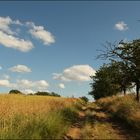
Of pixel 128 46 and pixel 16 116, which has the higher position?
pixel 128 46

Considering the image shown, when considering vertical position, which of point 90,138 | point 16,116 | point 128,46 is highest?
point 128,46

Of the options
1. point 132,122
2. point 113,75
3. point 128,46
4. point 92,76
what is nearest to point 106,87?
point 92,76

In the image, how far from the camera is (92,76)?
2945 inches

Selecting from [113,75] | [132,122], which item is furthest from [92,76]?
[132,122]

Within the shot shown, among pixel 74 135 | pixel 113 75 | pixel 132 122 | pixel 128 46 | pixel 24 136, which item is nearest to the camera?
pixel 24 136

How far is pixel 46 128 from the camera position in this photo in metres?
12.0

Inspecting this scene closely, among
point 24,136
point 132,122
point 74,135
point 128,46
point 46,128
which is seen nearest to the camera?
point 24,136

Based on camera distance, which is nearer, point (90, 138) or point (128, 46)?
point (90, 138)

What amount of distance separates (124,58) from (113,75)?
6657 millimetres

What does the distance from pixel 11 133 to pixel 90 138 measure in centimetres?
350

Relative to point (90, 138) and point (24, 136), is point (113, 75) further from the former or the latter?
point (24, 136)

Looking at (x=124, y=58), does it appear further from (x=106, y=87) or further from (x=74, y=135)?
(x=106, y=87)

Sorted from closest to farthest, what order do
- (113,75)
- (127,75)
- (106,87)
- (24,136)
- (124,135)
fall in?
(24,136)
(124,135)
(127,75)
(113,75)
(106,87)

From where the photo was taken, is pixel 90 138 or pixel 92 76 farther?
pixel 92 76
